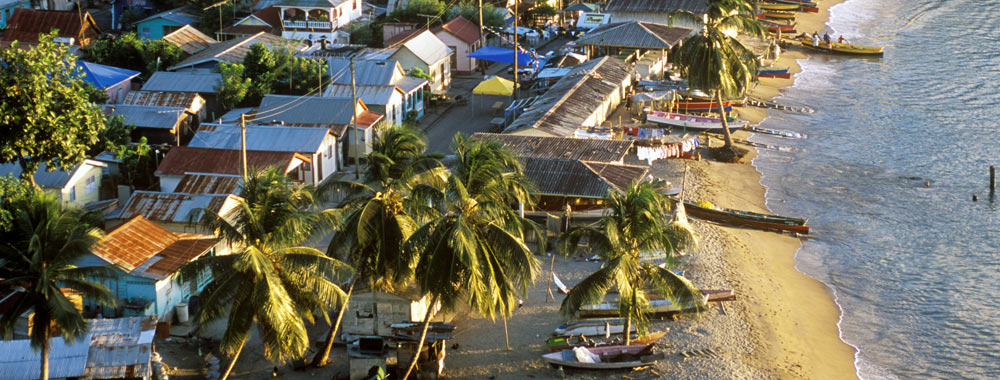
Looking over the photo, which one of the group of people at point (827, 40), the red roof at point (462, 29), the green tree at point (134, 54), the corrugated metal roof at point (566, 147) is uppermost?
the red roof at point (462, 29)

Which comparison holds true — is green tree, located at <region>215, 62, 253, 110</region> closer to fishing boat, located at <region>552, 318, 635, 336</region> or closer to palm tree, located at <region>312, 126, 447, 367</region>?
palm tree, located at <region>312, 126, 447, 367</region>

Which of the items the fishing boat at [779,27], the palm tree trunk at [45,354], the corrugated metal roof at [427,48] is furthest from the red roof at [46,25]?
the fishing boat at [779,27]

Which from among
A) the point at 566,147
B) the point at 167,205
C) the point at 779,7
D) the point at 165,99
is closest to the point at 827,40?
the point at 779,7

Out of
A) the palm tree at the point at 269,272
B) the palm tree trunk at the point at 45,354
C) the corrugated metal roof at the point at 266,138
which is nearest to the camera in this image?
the palm tree trunk at the point at 45,354

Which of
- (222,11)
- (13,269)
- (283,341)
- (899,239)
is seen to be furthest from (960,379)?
(222,11)

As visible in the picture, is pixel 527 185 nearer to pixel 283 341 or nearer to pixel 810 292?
pixel 283 341

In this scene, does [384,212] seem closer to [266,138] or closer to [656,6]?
[266,138]

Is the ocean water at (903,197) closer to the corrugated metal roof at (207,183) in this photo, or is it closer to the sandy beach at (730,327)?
the sandy beach at (730,327)
